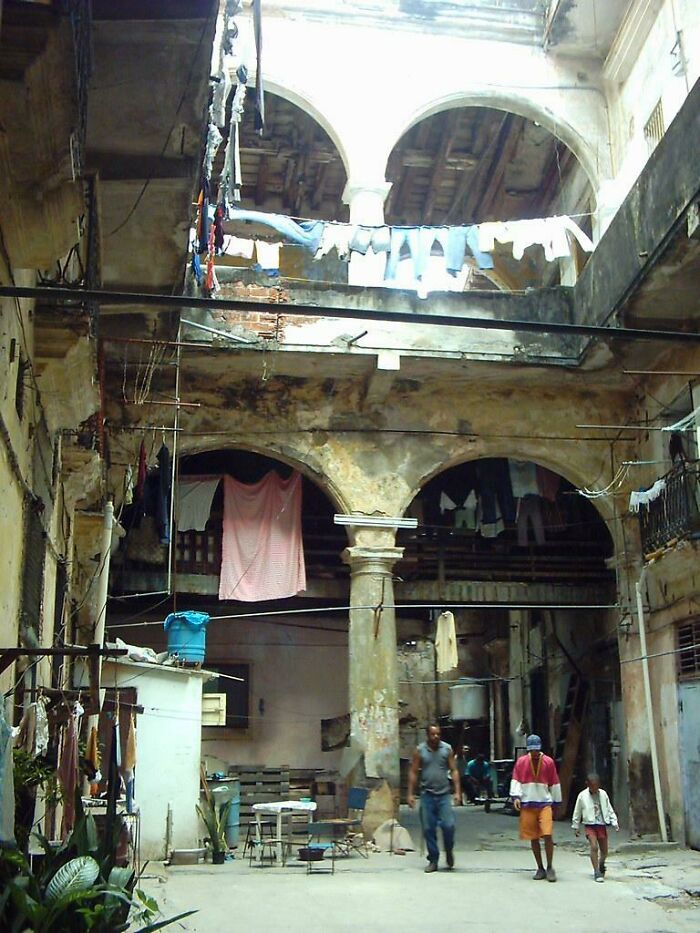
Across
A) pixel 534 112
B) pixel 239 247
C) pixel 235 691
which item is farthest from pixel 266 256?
pixel 235 691

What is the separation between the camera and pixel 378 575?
13891 mm

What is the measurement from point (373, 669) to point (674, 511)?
4.30 meters

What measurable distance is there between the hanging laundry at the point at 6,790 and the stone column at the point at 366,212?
A: 31.6 feet

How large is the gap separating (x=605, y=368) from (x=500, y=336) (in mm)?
1533

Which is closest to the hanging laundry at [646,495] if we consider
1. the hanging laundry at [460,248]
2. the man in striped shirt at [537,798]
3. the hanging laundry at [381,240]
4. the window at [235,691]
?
the hanging laundry at [460,248]

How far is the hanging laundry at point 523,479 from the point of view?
1614 cm

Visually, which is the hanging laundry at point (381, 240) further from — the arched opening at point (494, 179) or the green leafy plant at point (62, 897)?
the green leafy plant at point (62, 897)

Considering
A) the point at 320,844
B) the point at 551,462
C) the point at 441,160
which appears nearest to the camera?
the point at 320,844

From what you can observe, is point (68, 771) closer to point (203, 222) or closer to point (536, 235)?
point (203, 222)

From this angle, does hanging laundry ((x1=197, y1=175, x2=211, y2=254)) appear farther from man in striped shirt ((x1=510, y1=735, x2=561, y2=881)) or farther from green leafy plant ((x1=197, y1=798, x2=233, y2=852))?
green leafy plant ((x1=197, y1=798, x2=233, y2=852))

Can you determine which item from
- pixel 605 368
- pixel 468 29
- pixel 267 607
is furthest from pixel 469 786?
pixel 468 29

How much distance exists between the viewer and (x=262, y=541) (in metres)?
14.8

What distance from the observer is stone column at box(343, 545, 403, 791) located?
13172mm

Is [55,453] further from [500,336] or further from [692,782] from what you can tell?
[692,782]
